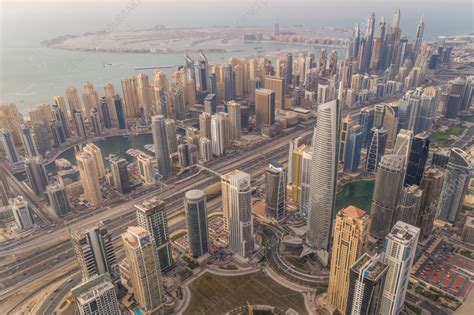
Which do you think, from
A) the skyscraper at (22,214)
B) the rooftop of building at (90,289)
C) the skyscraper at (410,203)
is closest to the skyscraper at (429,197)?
the skyscraper at (410,203)

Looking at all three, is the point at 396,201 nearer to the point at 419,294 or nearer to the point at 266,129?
the point at 419,294

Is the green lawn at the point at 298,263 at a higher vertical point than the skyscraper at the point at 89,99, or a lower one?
lower

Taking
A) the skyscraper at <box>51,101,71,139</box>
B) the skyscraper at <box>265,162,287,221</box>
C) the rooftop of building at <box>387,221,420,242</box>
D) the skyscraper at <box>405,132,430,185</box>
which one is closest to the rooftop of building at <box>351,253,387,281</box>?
the rooftop of building at <box>387,221,420,242</box>

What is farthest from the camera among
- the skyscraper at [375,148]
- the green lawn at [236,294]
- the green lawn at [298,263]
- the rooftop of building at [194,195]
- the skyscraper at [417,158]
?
the skyscraper at [375,148]

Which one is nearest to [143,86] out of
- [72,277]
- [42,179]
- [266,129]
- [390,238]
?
[266,129]

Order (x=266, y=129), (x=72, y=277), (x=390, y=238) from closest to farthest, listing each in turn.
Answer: (x=390, y=238) < (x=72, y=277) < (x=266, y=129)

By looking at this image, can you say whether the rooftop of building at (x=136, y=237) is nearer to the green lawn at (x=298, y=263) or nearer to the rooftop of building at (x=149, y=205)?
the rooftop of building at (x=149, y=205)

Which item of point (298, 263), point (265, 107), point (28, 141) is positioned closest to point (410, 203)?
point (298, 263)
